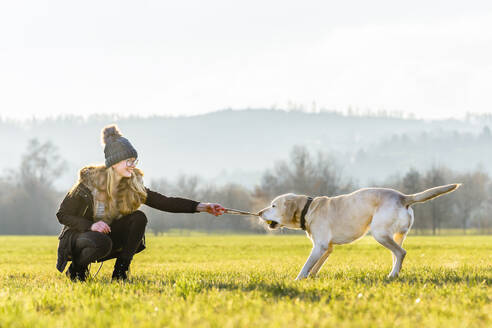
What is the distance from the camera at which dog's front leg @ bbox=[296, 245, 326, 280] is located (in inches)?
326

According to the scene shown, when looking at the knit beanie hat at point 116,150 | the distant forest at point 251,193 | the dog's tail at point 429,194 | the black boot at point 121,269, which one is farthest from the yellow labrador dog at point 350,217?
the distant forest at point 251,193

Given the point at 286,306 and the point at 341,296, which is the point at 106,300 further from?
the point at 341,296

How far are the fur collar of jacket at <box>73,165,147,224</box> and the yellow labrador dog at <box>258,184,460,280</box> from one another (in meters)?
2.38

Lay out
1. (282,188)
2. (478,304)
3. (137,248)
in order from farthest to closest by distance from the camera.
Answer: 1. (282,188)
2. (137,248)
3. (478,304)

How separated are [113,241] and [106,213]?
43 centimetres

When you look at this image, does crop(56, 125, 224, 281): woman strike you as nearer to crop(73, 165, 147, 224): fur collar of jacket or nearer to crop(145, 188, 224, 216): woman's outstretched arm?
crop(73, 165, 147, 224): fur collar of jacket

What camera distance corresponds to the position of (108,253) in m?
7.81

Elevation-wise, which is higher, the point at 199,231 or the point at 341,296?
the point at 341,296

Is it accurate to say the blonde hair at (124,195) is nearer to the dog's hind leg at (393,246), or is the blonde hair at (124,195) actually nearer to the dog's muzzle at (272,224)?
the dog's muzzle at (272,224)

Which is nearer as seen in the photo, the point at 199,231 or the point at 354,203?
the point at 354,203

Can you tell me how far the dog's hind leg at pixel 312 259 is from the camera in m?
8.29

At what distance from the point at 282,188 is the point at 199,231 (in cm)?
2482

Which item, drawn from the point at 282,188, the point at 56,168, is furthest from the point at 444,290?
the point at 56,168

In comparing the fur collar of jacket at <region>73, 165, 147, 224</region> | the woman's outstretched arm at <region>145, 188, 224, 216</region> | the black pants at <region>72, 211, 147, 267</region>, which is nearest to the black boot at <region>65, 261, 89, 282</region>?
the black pants at <region>72, 211, 147, 267</region>
